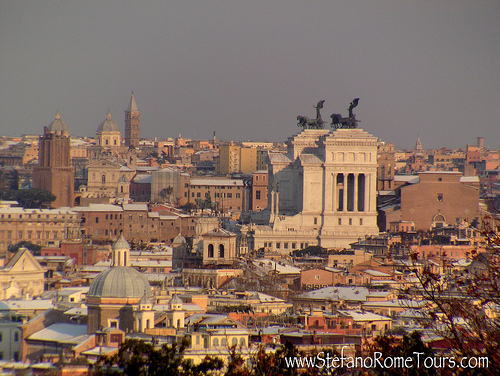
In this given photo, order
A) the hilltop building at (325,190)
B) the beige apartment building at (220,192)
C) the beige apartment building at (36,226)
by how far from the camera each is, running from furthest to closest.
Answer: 1. the beige apartment building at (220,192)
2. the beige apartment building at (36,226)
3. the hilltop building at (325,190)

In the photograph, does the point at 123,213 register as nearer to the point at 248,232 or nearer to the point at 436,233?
the point at 248,232

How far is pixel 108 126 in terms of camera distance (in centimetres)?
17412

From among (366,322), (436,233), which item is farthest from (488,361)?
(436,233)

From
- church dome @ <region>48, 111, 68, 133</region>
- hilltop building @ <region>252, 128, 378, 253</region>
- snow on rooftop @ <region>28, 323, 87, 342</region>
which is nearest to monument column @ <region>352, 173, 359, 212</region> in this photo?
hilltop building @ <region>252, 128, 378, 253</region>

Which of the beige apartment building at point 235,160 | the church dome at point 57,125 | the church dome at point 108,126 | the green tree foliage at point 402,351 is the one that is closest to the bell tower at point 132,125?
the church dome at point 108,126

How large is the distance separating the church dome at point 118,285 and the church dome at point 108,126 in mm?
124557

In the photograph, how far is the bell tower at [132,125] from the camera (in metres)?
176

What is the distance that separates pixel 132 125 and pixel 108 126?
10.4ft

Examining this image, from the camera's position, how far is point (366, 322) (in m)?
48.4

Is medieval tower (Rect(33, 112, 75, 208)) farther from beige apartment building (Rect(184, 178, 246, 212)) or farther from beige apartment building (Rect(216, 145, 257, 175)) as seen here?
beige apartment building (Rect(216, 145, 257, 175))

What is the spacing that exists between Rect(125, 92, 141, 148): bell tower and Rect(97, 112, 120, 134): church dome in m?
1.54

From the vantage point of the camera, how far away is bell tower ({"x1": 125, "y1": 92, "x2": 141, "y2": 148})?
576 ft

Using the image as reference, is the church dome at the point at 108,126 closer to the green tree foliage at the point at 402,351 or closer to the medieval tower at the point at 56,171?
the medieval tower at the point at 56,171

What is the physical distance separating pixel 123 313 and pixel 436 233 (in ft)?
127
